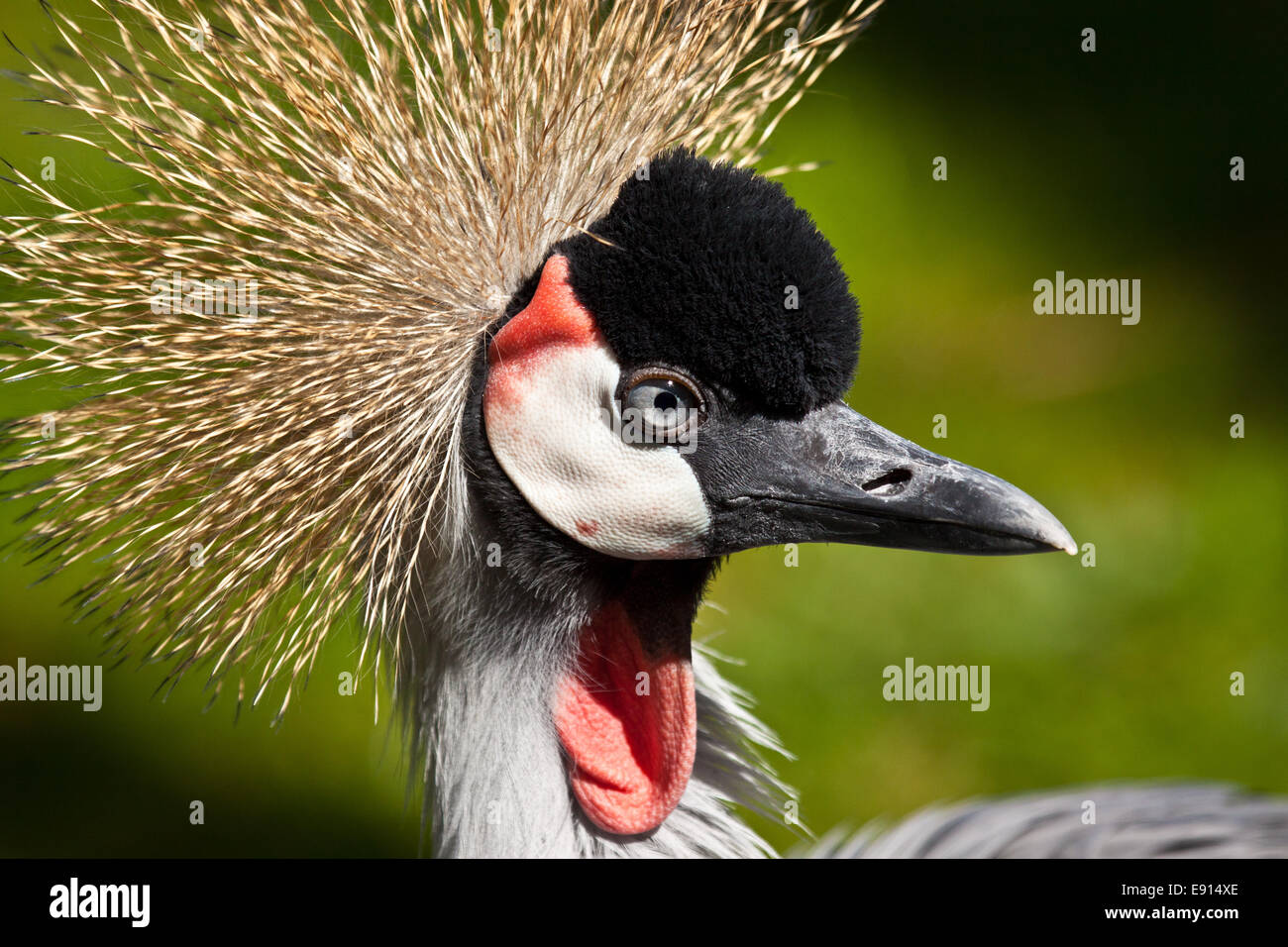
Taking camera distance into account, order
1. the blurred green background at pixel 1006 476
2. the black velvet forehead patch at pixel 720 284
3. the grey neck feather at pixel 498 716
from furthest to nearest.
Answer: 1. the blurred green background at pixel 1006 476
2. the grey neck feather at pixel 498 716
3. the black velvet forehead patch at pixel 720 284

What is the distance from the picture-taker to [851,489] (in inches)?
45.1

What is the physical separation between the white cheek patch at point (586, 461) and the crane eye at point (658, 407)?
0.02 m

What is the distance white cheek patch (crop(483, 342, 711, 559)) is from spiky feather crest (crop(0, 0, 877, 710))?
7cm

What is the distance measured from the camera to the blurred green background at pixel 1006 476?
2189 millimetres

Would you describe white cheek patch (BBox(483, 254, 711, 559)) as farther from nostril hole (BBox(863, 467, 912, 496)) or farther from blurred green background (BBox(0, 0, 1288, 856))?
blurred green background (BBox(0, 0, 1288, 856))

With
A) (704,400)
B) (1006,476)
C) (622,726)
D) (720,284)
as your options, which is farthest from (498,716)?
(1006,476)

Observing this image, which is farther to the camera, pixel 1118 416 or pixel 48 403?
pixel 1118 416

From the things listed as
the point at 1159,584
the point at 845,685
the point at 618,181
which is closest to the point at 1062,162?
the point at 1159,584

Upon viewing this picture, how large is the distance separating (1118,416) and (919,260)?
2.05 ft

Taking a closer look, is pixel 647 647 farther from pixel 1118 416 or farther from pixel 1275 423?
pixel 1275 423

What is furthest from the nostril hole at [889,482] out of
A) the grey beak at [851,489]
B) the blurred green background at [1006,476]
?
the blurred green background at [1006,476]

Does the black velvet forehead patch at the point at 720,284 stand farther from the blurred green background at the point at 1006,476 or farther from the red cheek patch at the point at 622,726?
the blurred green background at the point at 1006,476

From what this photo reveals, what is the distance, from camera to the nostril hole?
3.76 ft

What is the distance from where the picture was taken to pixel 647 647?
1.24 meters
